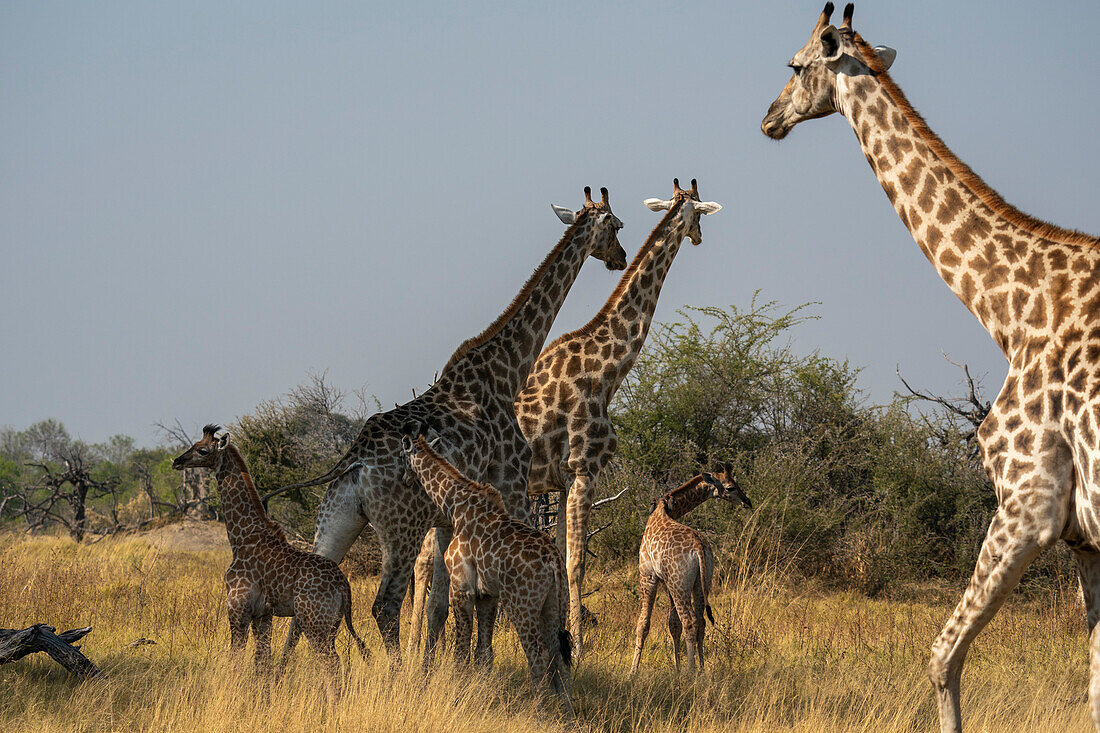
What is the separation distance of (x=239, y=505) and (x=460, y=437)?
1738mm

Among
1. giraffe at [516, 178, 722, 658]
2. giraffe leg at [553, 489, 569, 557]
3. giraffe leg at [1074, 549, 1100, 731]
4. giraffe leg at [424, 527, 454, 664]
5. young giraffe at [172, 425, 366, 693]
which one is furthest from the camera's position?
giraffe leg at [553, 489, 569, 557]

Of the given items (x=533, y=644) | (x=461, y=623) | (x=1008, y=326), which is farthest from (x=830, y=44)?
(x=461, y=623)

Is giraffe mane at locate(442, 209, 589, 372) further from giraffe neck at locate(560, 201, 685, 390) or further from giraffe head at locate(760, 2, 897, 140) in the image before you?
giraffe head at locate(760, 2, 897, 140)

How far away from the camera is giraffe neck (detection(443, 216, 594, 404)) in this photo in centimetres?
825

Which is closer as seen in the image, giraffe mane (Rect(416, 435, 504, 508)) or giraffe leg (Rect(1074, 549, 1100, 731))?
giraffe leg (Rect(1074, 549, 1100, 731))

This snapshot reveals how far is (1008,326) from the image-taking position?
16.3 feet

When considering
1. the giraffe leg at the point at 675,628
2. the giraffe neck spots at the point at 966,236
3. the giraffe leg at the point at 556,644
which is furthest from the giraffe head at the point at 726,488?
the giraffe neck spots at the point at 966,236

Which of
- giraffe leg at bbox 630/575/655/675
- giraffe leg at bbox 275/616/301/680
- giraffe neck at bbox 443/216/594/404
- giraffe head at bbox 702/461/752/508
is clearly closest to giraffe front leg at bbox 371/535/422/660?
giraffe leg at bbox 275/616/301/680

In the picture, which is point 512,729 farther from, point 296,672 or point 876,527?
point 876,527

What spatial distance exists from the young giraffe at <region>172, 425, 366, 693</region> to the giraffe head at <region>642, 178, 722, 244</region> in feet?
17.0

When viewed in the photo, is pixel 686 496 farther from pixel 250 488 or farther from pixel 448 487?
pixel 250 488

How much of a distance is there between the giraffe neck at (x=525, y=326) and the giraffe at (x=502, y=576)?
163 cm

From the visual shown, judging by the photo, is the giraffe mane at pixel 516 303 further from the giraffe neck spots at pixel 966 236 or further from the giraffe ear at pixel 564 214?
the giraffe neck spots at pixel 966 236

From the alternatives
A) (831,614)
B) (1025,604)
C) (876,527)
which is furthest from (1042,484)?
(876,527)
